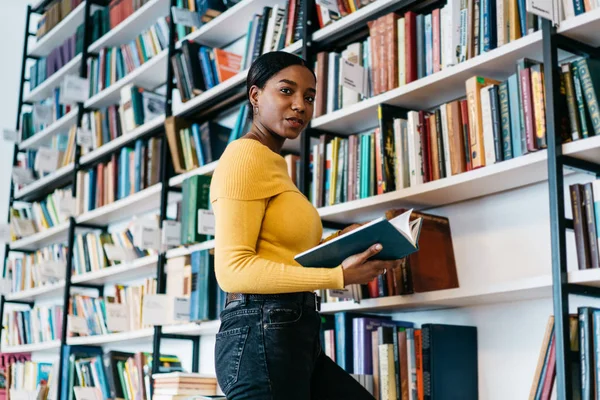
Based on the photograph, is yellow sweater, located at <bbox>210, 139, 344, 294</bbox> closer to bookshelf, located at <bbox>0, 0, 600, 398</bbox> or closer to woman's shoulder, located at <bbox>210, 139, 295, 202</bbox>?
woman's shoulder, located at <bbox>210, 139, 295, 202</bbox>

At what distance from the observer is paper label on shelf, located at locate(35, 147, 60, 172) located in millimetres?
4551

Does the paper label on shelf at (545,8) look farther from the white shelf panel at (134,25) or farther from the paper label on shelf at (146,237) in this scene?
the white shelf panel at (134,25)

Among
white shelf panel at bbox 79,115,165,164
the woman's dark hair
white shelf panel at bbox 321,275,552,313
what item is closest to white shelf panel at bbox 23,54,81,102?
white shelf panel at bbox 79,115,165,164

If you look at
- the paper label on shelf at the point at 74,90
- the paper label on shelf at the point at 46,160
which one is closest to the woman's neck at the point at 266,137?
the paper label on shelf at the point at 74,90

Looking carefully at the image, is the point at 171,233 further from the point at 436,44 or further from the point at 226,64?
the point at 436,44

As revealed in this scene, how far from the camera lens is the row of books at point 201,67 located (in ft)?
11.3

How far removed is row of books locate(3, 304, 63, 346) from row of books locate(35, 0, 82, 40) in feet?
5.85

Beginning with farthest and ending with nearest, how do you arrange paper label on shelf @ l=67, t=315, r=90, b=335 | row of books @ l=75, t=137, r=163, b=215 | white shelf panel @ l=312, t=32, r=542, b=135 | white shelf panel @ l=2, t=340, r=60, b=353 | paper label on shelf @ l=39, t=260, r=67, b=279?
paper label on shelf @ l=39, t=260, r=67, b=279
white shelf panel @ l=2, t=340, r=60, b=353
paper label on shelf @ l=67, t=315, r=90, b=335
row of books @ l=75, t=137, r=163, b=215
white shelf panel @ l=312, t=32, r=542, b=135

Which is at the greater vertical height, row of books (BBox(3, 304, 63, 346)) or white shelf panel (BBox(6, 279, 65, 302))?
white shelf panel (BBox(6, 279, 65, 302))

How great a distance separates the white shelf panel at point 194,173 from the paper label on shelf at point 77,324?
929mm

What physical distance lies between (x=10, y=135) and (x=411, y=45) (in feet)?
10.6

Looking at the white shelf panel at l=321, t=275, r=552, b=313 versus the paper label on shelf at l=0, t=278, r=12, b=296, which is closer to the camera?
the white shelf panel at l=321, t=275, r=552, b=313

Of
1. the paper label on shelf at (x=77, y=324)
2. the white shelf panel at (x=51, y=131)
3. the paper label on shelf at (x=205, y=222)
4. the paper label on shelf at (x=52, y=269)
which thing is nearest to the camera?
the paper label on shelf at (x=205, y=222)

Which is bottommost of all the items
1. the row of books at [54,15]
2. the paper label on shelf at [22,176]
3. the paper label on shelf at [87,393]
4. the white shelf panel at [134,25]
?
the paper label on shelf at [87,393]
